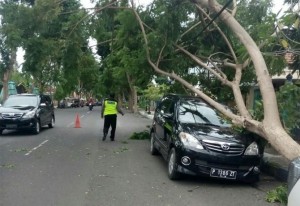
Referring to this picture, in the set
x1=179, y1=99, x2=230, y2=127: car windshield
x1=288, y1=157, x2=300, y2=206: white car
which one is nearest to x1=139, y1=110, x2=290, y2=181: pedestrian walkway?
x1=179, y1=99, x2=230, y2=127: car windshield

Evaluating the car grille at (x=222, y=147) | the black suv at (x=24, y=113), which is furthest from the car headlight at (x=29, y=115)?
the car grille at (x=222, y=147)

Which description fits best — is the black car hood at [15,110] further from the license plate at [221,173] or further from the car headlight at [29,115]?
the license plate at [221,173]

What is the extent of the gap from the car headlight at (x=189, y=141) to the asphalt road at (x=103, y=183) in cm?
78

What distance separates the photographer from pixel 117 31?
16.0 m

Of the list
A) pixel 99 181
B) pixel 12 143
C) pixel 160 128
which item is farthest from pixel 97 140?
pixel 99 181

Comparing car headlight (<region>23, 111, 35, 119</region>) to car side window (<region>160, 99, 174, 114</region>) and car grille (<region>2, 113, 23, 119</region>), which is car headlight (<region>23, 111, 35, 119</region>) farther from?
car side window (<region>160, 99, 174, 114</region>)

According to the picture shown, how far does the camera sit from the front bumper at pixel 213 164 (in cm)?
802

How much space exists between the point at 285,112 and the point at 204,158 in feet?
7.27

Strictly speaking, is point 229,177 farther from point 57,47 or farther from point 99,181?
point 57,47

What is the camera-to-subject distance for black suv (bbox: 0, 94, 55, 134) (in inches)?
630

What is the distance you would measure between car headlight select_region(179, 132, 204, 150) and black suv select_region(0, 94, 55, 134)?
945 cm

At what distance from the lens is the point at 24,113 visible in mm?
16219

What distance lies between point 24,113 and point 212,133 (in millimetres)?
9939

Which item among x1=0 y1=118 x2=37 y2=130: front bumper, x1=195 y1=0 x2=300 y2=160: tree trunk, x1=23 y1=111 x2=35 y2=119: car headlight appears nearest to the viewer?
x1=195 y1=0 x2=300 y2=160: tree trunk
